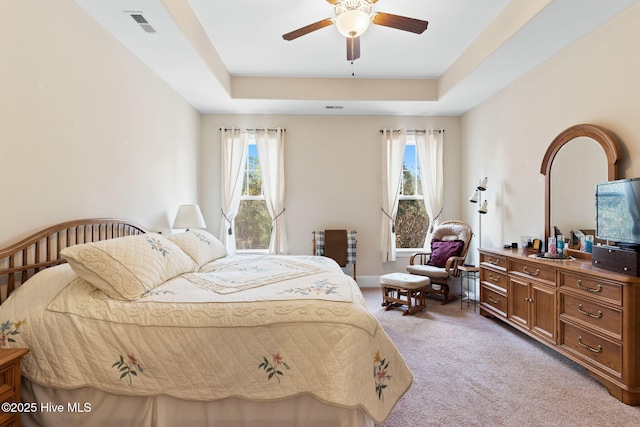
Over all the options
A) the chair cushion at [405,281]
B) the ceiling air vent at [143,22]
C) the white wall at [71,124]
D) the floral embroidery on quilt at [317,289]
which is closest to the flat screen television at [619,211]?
the chair cushion at [405,281]

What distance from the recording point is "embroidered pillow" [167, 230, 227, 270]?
Answer: 2.83 m

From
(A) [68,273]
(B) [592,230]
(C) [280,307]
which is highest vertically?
(B) [592,230]

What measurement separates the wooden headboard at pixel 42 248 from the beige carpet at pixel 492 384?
91.8 inches

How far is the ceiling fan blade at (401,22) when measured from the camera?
237 centimetres

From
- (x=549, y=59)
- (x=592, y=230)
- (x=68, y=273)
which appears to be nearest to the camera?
(x=68, y=273)

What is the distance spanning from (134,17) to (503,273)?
412 cm

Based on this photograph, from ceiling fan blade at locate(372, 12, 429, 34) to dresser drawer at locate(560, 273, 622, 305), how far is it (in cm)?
221

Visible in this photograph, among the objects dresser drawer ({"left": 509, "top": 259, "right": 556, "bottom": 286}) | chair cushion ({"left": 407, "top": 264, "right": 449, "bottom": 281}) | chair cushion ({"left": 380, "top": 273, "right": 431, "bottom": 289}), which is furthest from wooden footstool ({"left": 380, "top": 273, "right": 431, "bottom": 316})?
dresser drawer ({"left": 509, "top": 259, "right": 556, "bottom": 286})

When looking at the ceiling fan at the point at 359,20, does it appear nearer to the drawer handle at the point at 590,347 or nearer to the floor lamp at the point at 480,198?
the floor lamp at the point at 480,198

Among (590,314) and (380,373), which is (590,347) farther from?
(380,373)

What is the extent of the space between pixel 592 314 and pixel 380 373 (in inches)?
68.5

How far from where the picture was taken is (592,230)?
2.74 metres

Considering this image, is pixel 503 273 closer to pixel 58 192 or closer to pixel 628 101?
pixel 628 101

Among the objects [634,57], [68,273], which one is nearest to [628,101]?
[634,57]
